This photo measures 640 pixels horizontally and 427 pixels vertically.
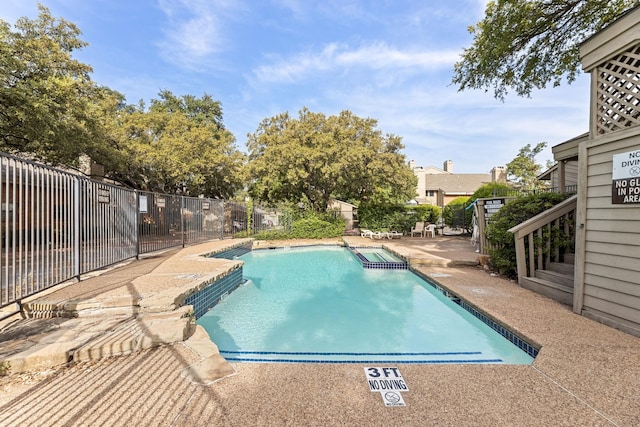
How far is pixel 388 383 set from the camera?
2.35m

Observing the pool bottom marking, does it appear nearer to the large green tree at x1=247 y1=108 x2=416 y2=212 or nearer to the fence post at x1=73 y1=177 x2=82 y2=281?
the fence post at x1=73 y1=177 x2=82 y2=281

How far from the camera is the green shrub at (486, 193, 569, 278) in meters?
5.95

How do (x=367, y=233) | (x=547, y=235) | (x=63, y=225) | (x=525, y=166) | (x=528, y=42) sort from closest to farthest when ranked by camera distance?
(x=63, y=225) < (x=547, y=235) < (x=528, y=42) < (x=367, y=233) < (x=525, y=166)

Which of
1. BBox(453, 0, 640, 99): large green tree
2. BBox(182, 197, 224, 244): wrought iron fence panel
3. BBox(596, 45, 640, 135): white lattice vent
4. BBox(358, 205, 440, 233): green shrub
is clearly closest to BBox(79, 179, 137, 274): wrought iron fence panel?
BBox(182, 197, 224, 244): wrought iron fence panel

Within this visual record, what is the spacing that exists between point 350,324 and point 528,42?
9660 millimetres

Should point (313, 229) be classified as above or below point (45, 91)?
below

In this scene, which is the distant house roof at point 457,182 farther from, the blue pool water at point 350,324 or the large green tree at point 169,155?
the blue pool water at point 350,324

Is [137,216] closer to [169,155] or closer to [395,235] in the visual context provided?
[169,155]

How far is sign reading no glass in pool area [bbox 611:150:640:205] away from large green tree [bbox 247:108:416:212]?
33.4 feet

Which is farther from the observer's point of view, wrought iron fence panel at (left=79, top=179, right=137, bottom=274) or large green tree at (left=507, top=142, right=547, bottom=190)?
large green tree at (left=507, top=142, right=547, bottom=190)

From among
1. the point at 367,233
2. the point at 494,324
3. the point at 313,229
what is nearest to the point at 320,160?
the point at 313,229

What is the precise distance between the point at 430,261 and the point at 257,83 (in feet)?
40.3

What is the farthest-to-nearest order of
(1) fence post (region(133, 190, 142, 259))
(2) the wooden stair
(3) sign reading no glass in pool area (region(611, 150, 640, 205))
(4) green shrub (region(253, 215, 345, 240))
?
1. (4) green shrub (region(253, 215, 345, 240))
2. (1) fence post (region(133, 190, 142, 259))
3. (2) the wooden stair
4. (3) sign reading no glass in pool area (region(611, 150, 640, 205))

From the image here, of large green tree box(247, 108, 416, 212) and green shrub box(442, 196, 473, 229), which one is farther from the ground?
large green tree box(247, 108, 416, 212)
